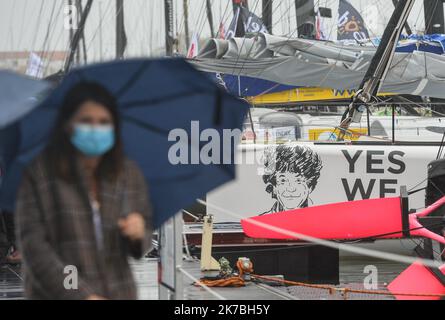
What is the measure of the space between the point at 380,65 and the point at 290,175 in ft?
7.40

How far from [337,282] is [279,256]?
41.1 inches

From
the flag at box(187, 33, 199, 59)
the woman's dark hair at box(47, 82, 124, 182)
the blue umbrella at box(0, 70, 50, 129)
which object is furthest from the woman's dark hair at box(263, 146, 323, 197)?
the woman's dark hair at box(47, 82, 124, 182)

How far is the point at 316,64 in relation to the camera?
15609 mm

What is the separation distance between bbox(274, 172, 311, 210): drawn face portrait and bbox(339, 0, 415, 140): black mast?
3.48 feet

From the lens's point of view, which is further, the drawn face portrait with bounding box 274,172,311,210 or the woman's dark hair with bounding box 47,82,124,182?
the drawn face portrait with bounding box 274,172,311,210

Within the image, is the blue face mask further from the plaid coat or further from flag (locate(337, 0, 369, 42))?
flag (locate(337, 0, 369, 42))

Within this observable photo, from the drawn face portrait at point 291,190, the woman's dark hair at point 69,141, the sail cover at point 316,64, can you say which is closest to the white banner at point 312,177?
the drawn face portrait at point 291,190

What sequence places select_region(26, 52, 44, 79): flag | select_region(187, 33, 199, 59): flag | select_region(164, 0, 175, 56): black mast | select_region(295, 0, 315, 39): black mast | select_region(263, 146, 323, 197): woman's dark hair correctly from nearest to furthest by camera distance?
select_region(26, 52, 44, 79): flag, select_region(263, 146, 323, 197): woman's dark hair, select_region(164, 0, 175, 56): black mast, select_region(295, 0, 315, 39): black mast, select_region(187, 33, 199, 59): flag

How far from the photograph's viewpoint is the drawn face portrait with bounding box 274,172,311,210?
11633mm

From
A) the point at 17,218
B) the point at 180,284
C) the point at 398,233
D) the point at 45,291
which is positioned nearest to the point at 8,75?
the point at 17,218

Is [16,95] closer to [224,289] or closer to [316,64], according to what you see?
[224,289]

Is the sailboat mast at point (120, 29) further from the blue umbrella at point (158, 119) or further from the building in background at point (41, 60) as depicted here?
the blue umbrella at point (158, 119)

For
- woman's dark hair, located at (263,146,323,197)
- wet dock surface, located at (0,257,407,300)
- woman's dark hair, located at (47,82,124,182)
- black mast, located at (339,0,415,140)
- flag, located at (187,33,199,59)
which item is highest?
flag, located at (187,33,199,59)

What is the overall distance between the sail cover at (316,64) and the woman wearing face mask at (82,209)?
1145 centimetres
